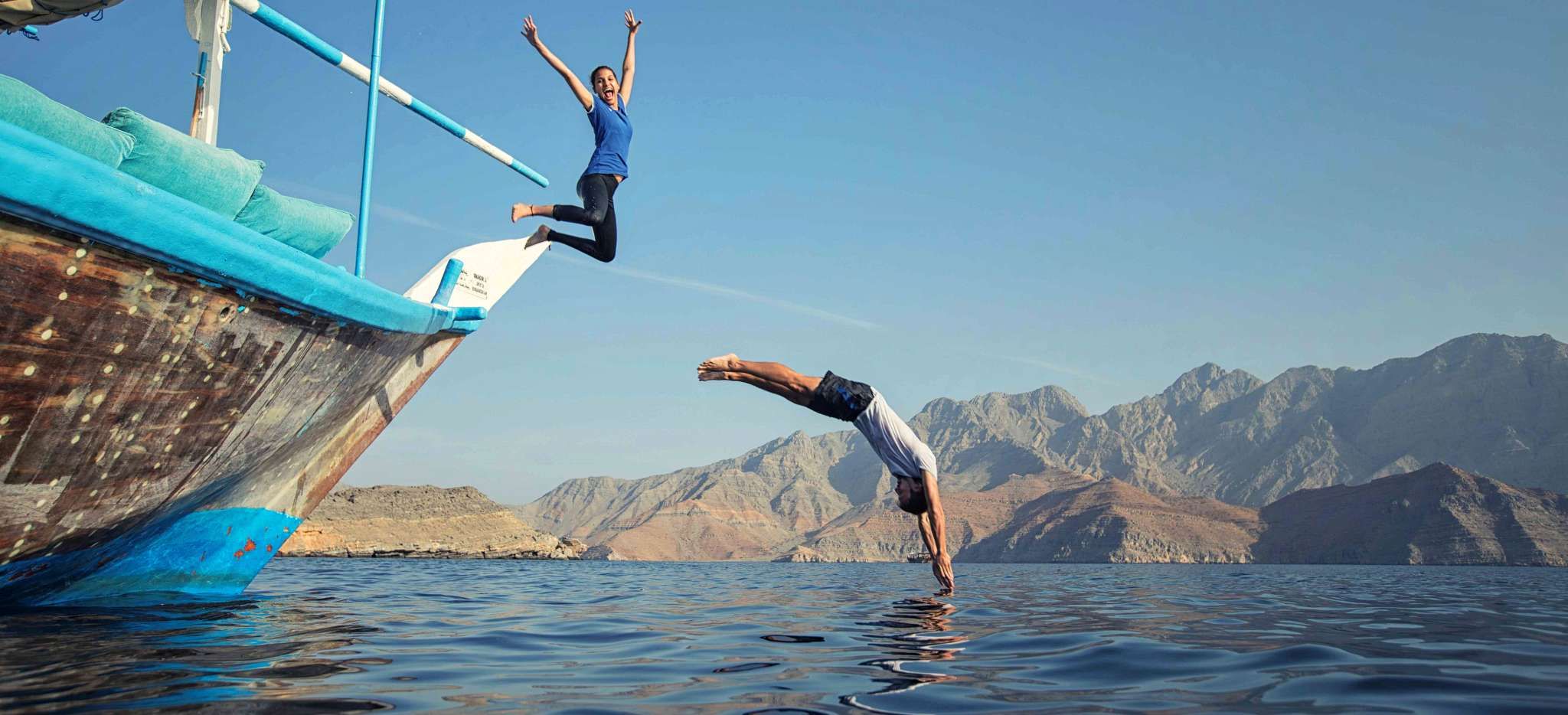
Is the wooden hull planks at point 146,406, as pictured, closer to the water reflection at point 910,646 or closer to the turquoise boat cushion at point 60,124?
the turquoise boat cushion at point 60,124

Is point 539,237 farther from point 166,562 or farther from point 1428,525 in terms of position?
point 1428,525

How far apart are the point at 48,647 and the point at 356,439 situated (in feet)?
13.5

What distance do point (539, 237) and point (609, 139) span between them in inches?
52.3

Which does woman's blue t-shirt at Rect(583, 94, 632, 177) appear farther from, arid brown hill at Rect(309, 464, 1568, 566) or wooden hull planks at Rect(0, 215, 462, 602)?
arid brown hill at Rect(309, 464, 1568, 566)

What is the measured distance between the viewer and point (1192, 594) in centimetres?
1287

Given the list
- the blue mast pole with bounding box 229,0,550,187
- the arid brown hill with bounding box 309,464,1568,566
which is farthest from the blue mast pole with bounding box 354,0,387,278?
the arid brown hill with bounding box 309,464,1568,566

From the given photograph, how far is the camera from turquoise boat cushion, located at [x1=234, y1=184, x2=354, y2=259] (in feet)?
18.0

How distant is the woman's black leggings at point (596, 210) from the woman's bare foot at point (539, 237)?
0.50m

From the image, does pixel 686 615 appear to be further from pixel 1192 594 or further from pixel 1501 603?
pixel 1501 603

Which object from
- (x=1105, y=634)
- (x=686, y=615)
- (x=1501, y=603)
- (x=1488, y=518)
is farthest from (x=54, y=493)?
(x=1488, y=518)

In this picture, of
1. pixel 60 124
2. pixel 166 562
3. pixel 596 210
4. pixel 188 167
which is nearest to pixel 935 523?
pixel 596 210

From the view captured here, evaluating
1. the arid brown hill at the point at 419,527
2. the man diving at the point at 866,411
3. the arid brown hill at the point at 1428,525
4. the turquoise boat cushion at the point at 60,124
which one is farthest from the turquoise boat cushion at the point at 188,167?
the arid brown hill at the point at 1428,525

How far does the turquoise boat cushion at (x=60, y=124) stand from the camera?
3984 mm

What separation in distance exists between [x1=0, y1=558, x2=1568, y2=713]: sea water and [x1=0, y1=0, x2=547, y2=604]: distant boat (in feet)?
1.89
